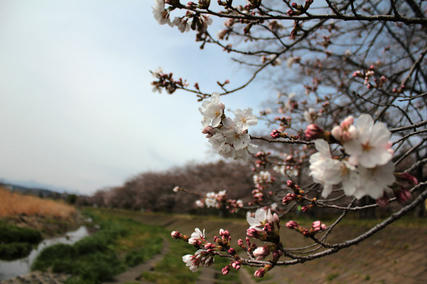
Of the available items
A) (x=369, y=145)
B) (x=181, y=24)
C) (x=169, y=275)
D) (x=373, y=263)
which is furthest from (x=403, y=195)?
(x=169, y=275)

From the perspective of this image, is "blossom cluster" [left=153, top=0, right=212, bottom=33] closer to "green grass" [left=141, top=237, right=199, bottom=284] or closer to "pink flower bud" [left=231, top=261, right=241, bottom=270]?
"pink flower bud" [left=231, top=261, right=241, bottom=270]

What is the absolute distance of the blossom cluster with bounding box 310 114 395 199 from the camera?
0.58 metres

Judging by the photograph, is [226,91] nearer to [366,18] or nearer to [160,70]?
[160,70]

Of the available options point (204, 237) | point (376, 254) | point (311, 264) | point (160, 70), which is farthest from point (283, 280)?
point (160, 70)

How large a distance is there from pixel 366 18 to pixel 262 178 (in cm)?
320

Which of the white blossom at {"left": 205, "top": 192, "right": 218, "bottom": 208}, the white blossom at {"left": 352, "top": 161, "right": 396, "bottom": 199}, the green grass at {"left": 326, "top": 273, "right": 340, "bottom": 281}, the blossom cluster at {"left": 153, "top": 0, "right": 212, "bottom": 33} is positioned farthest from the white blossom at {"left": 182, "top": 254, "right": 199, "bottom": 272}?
the green grass at {"left": 326, "top": 273, "right": 340, "bottom": 281}

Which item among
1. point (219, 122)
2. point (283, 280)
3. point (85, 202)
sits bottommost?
point (85, 202)

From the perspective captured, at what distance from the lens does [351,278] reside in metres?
3.51

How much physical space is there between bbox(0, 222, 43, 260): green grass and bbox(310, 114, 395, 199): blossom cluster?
8.17 metres

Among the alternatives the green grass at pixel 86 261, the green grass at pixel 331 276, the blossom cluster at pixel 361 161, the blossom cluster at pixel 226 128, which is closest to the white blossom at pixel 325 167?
the blossom cluster at pixel 361 161

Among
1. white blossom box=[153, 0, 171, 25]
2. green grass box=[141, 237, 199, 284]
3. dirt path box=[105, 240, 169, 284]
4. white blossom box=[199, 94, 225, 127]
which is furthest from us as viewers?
dirt path box=[105, 240, 169, 284]

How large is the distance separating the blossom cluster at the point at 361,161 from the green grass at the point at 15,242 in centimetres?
817

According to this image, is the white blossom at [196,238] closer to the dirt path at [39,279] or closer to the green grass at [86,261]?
the green grass at [86,261]

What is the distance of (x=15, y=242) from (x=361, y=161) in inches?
356
